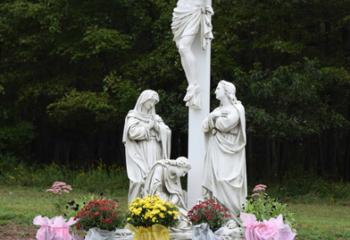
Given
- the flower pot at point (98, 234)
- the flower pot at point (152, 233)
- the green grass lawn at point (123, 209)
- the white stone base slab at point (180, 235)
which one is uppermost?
the flower pot at point (152, 233)

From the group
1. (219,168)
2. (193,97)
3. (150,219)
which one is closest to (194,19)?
(193,97)

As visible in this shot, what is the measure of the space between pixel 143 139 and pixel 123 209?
479 centimetres

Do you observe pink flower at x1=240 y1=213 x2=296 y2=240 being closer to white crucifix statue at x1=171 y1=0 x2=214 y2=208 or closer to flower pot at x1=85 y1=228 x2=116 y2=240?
flower pot at x1=85 y1=228 x2=116 y2=240

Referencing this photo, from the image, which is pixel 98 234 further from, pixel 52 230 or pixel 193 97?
pixel 193 97

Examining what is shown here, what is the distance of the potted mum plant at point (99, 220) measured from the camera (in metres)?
9.61

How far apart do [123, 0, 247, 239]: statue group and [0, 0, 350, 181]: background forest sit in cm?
841

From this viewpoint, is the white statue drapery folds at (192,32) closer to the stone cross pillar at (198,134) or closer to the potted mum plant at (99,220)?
the stone cross pillar at (198,134)

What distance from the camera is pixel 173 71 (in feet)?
75.9

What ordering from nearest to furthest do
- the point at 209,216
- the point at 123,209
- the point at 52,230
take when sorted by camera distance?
the point at 52,230, the point at 209,216, the point at 123,209

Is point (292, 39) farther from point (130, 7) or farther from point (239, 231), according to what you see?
point (239, 231)

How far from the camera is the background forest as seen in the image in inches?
848

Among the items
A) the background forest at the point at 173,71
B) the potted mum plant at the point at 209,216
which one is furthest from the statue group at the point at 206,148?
the background forest at the point at 173,71

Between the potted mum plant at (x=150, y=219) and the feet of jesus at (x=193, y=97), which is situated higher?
the feet of jesus at (x=193, y=97)

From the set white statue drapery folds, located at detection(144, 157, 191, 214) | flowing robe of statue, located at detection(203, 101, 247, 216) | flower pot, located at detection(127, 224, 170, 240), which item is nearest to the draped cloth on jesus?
flowing robe of statue, located at detection(203, 101, 247, 216)
